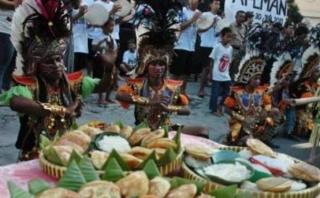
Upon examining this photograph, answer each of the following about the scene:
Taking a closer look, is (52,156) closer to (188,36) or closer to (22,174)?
(22,174)

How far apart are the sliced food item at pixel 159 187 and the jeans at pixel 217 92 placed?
5.98m

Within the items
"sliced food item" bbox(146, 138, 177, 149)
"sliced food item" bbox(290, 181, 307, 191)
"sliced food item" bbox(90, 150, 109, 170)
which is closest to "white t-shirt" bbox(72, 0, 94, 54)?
"sliced food item" bbox(146, 138, 177, 149)

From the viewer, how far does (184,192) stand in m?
1.62

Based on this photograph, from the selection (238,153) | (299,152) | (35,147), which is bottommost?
(299,152)

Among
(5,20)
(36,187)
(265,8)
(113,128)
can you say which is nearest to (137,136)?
(113,128)

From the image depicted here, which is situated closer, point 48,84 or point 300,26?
point 48,84

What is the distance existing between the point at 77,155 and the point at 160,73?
2.34 metres

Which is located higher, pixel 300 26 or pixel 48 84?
pixel 300 26

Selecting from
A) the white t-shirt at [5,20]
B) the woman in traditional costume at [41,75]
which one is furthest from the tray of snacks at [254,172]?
the white t-shirt at [5,20]

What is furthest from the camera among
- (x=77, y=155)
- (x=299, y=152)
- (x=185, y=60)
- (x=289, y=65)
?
(x=185, y=60)

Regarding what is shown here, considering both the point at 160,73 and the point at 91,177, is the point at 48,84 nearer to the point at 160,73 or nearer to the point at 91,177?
the point at 160,73

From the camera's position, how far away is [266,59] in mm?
5566

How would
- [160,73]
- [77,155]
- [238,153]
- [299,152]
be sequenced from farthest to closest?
[299,152]
[160,73]
[238,153]
[77,155]

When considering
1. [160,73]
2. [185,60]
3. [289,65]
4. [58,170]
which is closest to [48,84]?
[160,73]
